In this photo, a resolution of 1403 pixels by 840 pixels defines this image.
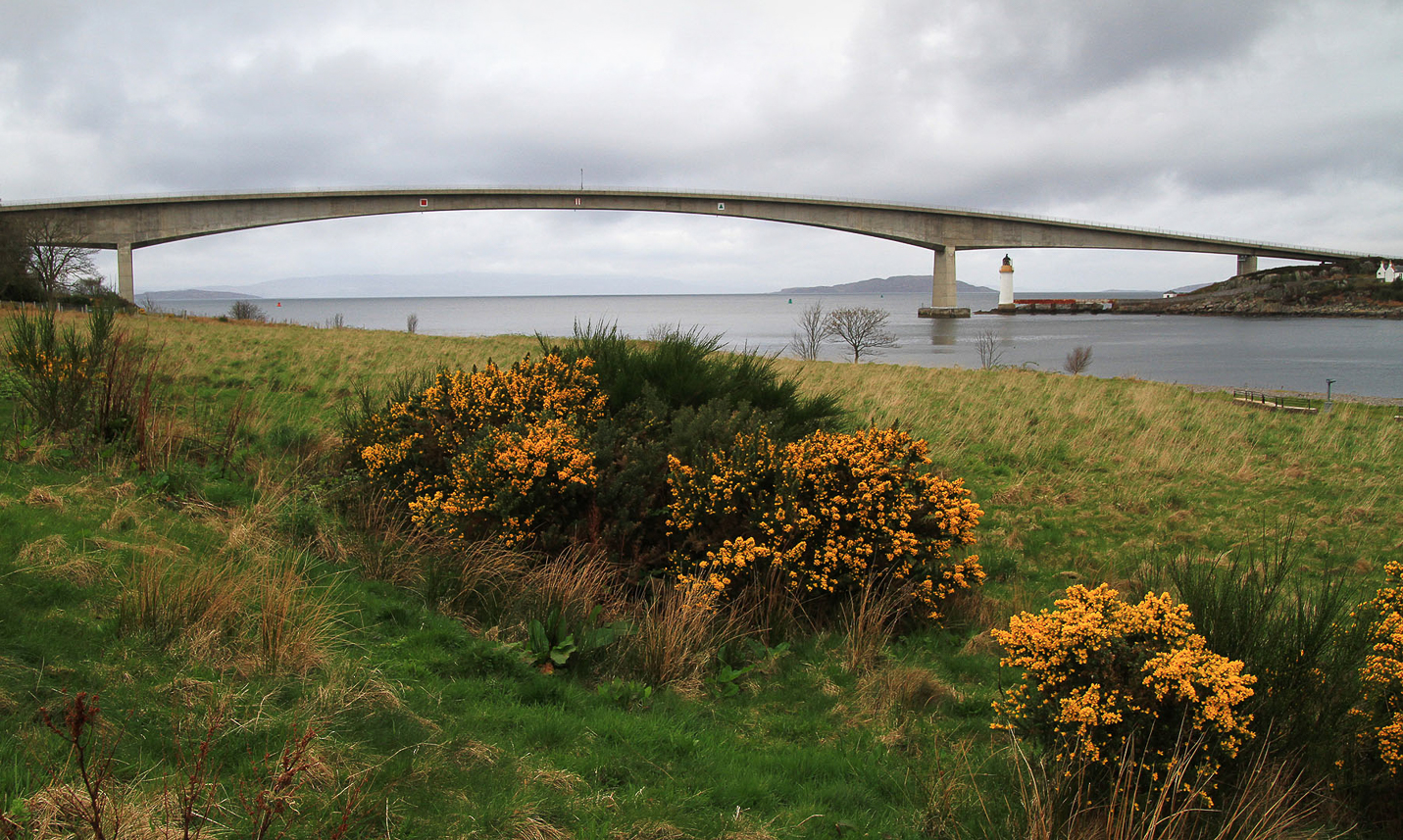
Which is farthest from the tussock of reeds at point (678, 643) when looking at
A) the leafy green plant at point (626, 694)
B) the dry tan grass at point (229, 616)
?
the dry tan grass at point (229, 616)

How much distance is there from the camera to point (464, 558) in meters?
6.05

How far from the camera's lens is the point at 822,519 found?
6250mm

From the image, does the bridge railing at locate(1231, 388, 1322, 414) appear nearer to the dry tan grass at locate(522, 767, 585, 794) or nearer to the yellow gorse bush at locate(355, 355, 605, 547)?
the yellow gorse bush at locate(355, 355, 605, 547)

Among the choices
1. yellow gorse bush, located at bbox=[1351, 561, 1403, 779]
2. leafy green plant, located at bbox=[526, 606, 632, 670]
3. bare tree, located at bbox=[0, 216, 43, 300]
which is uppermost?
bare tree, located at bbox=[0, 216, 43, 300]

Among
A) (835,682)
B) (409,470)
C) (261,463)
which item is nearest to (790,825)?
(835,682)

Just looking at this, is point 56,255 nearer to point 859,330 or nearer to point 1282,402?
point 859,330

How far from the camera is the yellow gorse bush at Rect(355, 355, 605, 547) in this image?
6.51 meters

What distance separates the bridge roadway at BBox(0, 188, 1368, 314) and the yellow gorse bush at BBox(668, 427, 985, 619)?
57704 mm

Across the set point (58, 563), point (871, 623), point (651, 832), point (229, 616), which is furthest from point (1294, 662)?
point (58, 563)

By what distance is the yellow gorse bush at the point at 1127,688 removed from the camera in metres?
3.15

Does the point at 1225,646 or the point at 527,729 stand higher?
the point at 1225,646

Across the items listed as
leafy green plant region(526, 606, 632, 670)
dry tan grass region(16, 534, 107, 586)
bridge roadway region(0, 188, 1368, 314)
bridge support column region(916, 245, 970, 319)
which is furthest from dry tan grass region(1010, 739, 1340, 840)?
bridge support column region(916, 245, 970, 319)

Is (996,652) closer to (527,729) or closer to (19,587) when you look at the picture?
(527,729)

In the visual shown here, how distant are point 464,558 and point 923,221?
68.7m
